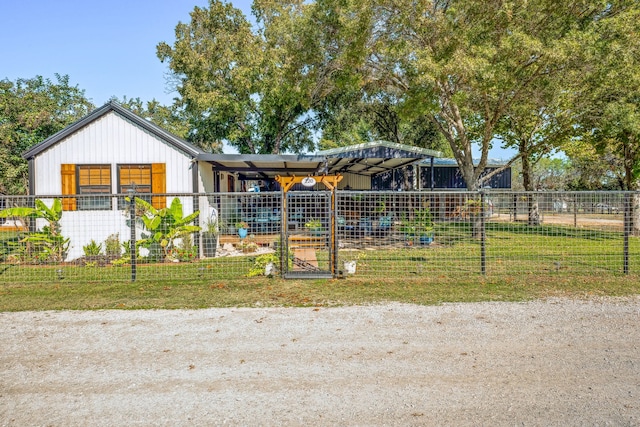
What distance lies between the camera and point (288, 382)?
3.30m

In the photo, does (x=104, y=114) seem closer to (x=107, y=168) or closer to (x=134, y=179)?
(x=107, y=168)

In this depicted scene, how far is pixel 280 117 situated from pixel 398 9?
13.3 m

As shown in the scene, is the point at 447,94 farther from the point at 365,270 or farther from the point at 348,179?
the point at 348,179

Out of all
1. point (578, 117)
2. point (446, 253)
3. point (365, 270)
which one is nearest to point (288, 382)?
point (365, 270)

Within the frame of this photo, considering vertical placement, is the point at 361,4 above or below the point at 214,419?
above

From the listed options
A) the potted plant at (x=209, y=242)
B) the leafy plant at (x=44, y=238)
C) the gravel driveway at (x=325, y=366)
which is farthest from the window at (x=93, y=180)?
the gravel driveway at (x=325, y=366)

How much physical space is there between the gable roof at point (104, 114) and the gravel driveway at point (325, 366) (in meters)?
6.10

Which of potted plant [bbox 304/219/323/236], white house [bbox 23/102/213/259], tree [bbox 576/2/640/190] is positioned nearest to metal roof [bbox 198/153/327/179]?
white house [bbox 23/102/213/259]

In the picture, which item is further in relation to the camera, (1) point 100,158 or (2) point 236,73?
(2) point 236,73

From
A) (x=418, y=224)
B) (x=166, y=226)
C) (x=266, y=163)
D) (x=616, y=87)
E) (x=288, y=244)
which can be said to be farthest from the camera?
(x=266, y=163)

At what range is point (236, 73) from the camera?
2092 centimetres

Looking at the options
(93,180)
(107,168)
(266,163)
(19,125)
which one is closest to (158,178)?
(107,168)

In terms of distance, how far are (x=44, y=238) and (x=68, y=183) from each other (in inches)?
62.7

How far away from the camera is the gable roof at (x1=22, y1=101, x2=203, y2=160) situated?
10.3 meters
